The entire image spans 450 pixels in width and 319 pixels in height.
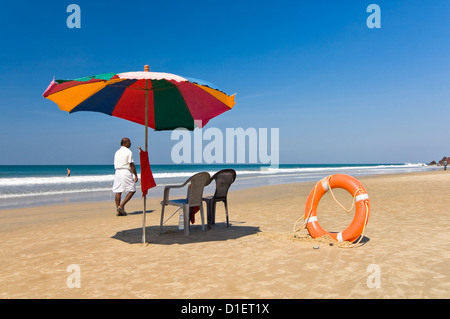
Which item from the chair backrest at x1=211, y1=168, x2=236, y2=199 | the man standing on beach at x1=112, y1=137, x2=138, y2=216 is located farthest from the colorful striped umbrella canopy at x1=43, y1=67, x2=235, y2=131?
the man standing on beach at x1=112, y1=137, x2=138, y2=216

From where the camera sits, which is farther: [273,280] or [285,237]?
[285,237]

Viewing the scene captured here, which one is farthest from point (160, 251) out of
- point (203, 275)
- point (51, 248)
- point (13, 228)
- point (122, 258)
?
point (13, 228)

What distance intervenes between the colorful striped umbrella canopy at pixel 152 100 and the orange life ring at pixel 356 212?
5.96ft

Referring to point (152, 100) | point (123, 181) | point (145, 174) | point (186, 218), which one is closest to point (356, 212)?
point (186, 218)

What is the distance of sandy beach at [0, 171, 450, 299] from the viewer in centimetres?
Result: 289

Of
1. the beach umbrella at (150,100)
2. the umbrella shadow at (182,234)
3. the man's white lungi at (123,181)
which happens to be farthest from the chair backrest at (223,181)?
the man's white lungi at (123,181)

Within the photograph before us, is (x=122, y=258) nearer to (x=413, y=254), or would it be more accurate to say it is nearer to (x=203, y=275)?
(x=203, y=275)

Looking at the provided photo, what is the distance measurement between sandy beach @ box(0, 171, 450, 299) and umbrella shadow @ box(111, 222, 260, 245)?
0.02m

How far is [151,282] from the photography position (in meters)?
3.10

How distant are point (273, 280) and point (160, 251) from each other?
1.74 meters

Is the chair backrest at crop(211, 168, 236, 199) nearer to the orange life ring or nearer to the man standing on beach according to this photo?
the orange life ring

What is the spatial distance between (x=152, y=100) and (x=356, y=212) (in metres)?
3.36

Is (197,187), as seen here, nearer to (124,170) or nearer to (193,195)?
(193,195)
